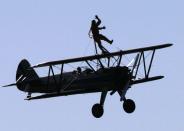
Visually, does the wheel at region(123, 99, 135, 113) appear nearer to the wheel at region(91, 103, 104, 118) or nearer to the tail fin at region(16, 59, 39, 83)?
the wheel at region(91, 103, 104, 118)

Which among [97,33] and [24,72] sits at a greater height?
[97,33]

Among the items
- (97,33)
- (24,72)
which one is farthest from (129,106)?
(24,72)

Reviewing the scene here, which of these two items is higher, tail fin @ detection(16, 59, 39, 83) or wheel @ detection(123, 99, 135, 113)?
tail fin @ detection(16, 59, 39, 83)

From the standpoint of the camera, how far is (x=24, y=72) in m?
39.9

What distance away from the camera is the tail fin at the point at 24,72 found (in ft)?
129

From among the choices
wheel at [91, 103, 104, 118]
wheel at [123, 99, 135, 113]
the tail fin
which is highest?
the tail fin

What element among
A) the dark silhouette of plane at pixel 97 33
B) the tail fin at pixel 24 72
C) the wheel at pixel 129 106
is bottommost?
the wheel at pixel 129 106

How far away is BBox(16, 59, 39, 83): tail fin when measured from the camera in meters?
39.3

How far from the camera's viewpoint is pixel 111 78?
3369 cm

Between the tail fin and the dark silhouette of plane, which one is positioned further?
the tail fin

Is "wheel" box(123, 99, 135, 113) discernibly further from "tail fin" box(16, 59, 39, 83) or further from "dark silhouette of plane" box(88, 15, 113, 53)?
"tail fin" box(16, 59, 39, 83)

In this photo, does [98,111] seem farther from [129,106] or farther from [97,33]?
[97,33]

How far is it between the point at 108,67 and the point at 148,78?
2.37m

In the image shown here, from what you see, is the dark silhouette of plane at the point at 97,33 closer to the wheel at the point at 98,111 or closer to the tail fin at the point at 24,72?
the wheel at the point at 98,111
